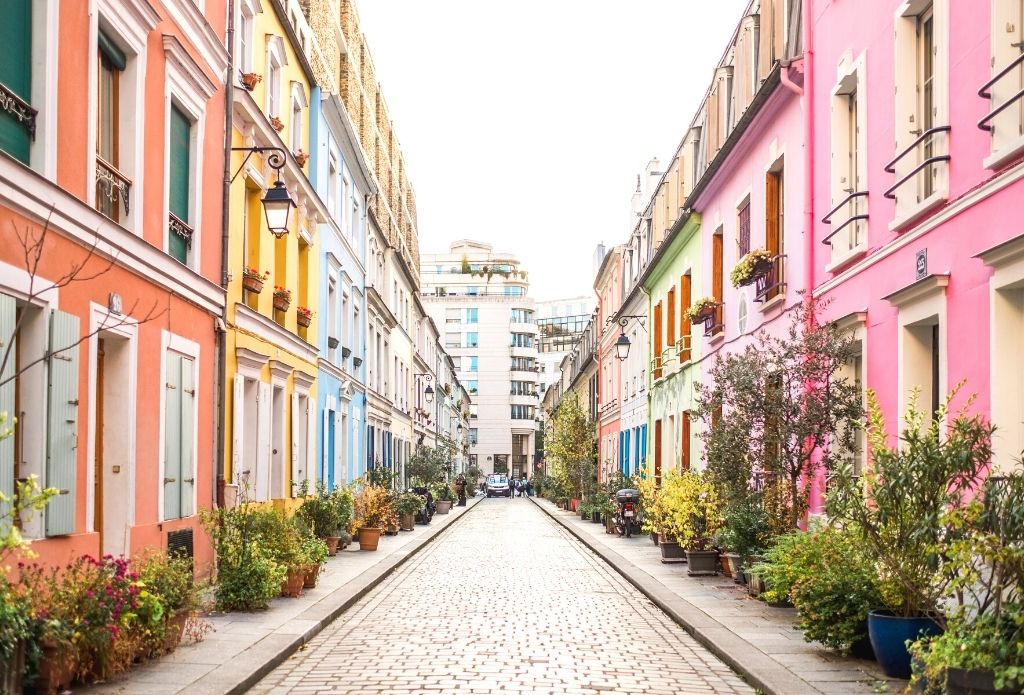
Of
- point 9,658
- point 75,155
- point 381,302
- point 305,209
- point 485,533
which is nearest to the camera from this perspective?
point 9,658

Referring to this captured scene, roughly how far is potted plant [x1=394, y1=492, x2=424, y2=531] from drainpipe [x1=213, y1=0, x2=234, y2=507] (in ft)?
43.5

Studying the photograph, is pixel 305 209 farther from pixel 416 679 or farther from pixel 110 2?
pixel 416 679

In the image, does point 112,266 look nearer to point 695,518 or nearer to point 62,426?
point 62,426

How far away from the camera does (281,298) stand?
1933 centimetres

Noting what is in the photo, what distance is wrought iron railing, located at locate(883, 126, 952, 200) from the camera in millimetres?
9852

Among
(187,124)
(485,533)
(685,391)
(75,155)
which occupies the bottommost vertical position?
(485,533)

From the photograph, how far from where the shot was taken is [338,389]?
26.9 m

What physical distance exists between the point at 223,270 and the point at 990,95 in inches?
390

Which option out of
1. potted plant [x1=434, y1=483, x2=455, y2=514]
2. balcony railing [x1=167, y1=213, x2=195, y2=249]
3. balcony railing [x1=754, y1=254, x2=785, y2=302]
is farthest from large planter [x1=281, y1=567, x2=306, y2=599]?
potted plant [x1=434, y1=483, x2=455, y2=514]

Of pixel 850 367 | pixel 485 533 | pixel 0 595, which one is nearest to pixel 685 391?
pixel 485 533

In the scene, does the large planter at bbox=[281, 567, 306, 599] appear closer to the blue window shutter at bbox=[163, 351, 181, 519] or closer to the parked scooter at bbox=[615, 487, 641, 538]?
the blue window shutter at bbox=[163, 351, 181, 519]

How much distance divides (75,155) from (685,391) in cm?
1667

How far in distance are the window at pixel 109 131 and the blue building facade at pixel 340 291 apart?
10.7 metres

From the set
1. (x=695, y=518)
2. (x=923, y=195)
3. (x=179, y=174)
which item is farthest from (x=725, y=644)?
(x=179, y=174)
